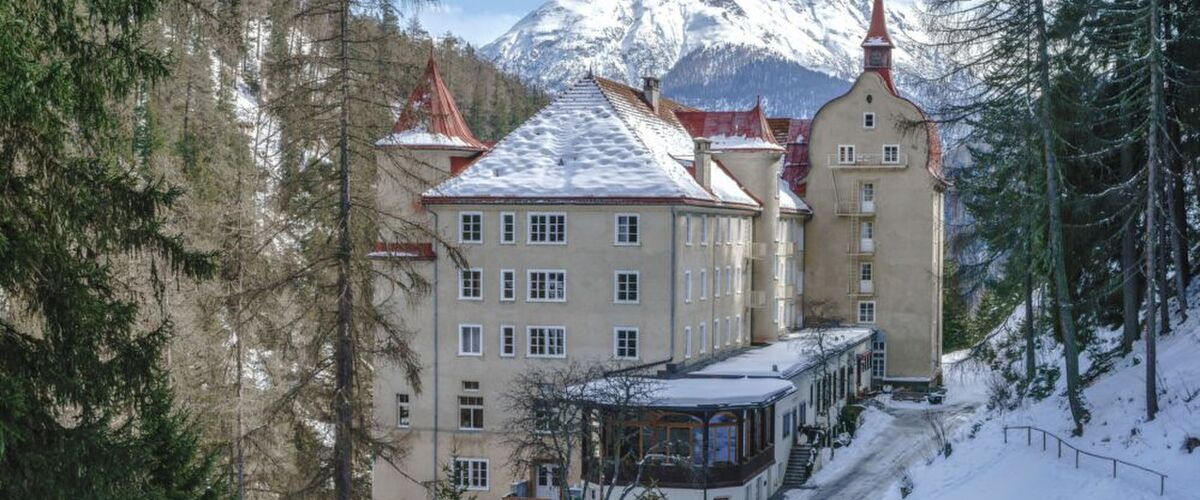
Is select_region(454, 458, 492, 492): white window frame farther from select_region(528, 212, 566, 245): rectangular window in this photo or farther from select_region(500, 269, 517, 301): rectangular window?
select_region(528, 212, 566, 245): rectangular window

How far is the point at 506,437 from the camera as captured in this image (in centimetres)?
4150

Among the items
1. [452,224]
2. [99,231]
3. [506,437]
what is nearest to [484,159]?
[452,224]

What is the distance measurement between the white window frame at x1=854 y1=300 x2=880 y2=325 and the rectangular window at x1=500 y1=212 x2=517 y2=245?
25765mm

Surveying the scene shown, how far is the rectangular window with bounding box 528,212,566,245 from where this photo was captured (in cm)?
4294

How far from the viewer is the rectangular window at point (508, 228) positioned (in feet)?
141

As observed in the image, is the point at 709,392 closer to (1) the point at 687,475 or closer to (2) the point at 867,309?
(1) the point at 687,475

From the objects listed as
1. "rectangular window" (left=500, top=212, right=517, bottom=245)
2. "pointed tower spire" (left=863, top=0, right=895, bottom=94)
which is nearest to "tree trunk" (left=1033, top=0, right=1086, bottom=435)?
"rectangular window" (left=500, top=212, right=517, bottom=245)

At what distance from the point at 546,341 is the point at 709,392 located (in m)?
8.32

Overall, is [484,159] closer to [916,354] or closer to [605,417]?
[605,417]

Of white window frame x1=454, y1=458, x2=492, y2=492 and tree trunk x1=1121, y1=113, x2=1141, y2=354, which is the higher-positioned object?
tree trunk x1=1121, y1=113, x2=1141, y2=354

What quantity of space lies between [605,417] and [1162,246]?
15.4m

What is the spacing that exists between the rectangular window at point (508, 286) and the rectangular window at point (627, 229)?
3.94 m

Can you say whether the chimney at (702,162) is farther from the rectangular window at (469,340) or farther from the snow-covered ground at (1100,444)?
the snow-covered ground at (1100,444)

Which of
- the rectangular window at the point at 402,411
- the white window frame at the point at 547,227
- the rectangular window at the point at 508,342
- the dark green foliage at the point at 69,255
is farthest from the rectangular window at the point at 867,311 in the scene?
the dark green foliage at the point at 69,255
